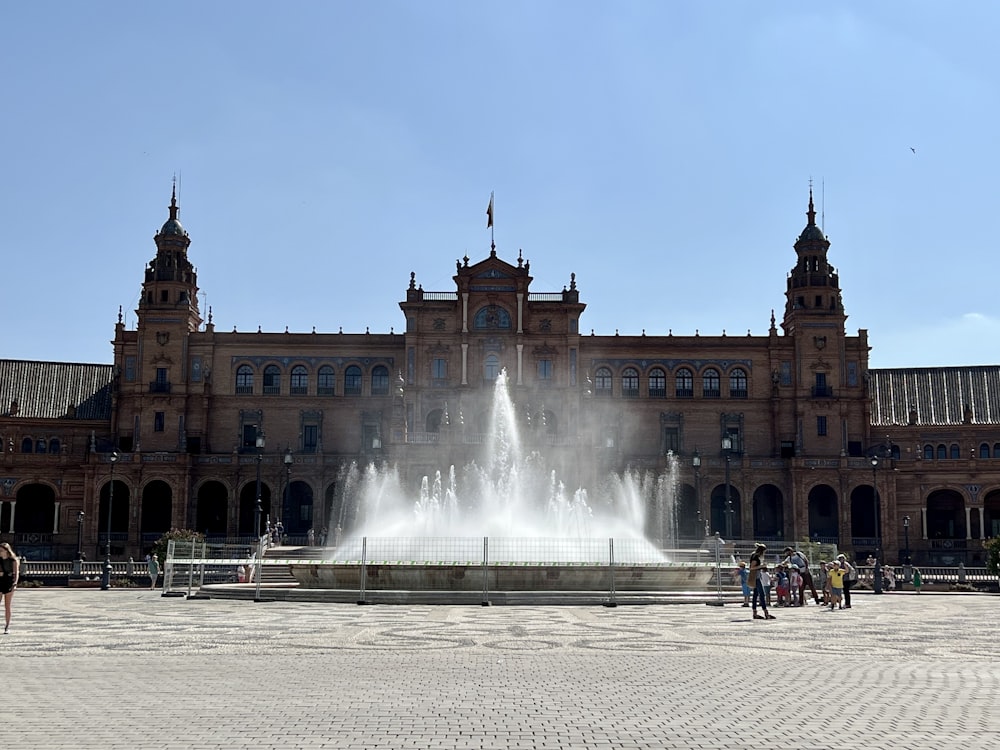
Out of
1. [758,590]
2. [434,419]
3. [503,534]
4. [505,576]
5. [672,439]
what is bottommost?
[758,590]

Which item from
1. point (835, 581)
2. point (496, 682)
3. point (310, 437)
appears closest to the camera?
point (496, 682)

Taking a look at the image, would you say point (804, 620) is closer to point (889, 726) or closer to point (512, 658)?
point (512, 658)

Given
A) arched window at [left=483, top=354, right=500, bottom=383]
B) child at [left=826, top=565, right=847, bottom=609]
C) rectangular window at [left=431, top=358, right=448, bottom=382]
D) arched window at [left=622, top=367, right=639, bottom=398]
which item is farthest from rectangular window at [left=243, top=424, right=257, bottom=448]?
child at [left=826, top=565, right=847, bottom=609]

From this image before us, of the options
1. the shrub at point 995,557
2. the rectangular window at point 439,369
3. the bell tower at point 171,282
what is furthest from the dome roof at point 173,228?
the shrub at point 995,557

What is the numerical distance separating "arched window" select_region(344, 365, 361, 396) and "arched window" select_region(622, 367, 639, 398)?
2041cm

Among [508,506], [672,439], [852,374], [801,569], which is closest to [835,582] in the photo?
[801,569]

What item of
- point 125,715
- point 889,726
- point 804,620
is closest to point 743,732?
point 889,726

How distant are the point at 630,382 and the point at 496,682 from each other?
72.8 m

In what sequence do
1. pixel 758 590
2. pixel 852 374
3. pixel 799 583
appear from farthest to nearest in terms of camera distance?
pixel 852 374 → pixel 799 583 → pixel 758 590

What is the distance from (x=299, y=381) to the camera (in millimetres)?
88125

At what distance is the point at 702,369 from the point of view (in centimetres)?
8806

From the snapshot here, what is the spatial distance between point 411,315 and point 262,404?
13.4 meters

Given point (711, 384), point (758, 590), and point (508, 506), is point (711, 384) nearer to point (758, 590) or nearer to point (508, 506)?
point (508, 506)

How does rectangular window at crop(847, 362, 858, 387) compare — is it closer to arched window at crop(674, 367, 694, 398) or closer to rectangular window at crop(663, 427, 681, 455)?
arched window at crop(674, 367, 694, 398)
